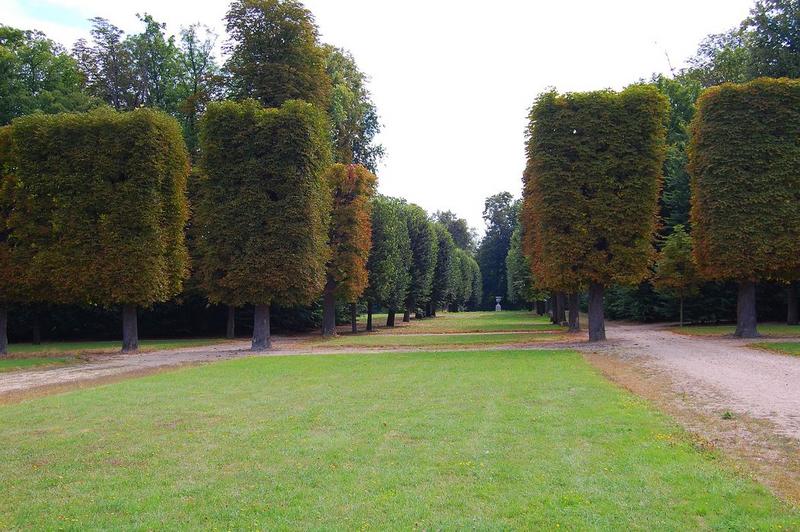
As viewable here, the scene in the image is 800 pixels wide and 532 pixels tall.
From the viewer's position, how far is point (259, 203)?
1157 inches

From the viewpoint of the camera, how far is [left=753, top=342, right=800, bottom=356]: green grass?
859 inches

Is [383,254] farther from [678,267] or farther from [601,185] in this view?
[601,185]

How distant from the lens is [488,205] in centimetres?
10488

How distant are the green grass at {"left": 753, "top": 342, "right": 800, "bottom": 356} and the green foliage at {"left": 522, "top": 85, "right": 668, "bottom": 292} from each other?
5614 millimetres

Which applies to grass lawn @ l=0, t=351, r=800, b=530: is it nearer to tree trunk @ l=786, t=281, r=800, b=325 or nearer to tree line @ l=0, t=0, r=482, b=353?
tree line @ l=0, t=0, r=482, b=353

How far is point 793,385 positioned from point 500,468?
9798mm

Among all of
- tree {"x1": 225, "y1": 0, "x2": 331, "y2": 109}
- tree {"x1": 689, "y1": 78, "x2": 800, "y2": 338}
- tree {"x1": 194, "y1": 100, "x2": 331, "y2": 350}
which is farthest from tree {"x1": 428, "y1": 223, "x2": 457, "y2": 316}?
tree {"x1": 689, "y1": 78, "x2": 800, "y2": 338}

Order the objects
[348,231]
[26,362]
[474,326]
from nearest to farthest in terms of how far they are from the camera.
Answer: [26,362]
[348,231]
[474,326]

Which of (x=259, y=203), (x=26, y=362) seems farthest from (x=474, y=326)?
(x=26, y=362)

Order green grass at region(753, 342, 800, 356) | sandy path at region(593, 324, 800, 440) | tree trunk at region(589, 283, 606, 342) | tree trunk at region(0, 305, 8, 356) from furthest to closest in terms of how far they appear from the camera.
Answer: tree trunk at region(589, 283, 606, 342) → tree trunk at region(0, 305, 8, 356) → green grass at region(753, 342, 800, 356) → sandy path at region(593, 324, 800, 440)

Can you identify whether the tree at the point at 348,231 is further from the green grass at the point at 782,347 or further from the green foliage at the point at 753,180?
the green grass at the point at 782,347

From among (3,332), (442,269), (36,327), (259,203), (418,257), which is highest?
(259,203)

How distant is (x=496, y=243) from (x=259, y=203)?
3240 inches

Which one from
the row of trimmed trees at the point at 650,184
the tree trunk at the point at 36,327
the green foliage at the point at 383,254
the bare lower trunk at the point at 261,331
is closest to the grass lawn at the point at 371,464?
the row of trimmed trees at the point at 650,184
